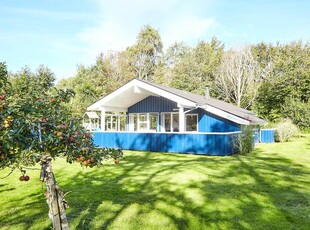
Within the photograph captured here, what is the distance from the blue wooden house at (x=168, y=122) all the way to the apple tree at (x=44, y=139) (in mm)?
10832

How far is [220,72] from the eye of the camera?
122 feet

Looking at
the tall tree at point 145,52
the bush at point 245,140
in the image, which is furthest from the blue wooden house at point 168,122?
the tall tree at point 145,52

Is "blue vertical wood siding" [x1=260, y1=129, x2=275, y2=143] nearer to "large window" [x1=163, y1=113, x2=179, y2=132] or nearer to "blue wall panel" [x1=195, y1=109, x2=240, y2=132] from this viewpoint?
"blue wall panel" [x1=195, y1=109, x2=240, y2=132]

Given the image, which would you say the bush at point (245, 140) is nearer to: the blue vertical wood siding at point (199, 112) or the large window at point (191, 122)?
the blue vertical wood siding at point (199, 112)

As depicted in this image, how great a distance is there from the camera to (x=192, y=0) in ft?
56.1

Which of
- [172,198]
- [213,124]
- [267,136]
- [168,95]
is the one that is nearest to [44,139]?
[172,198]

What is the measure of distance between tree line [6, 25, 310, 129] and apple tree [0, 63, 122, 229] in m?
21.6

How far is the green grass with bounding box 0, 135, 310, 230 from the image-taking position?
4672 millimetres

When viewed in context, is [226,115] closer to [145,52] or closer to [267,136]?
[267,136]

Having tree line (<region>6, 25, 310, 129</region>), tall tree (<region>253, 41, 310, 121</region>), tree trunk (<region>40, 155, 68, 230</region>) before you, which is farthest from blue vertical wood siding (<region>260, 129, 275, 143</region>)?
tree trunk (<region>40, 155, 68, 230</region>)

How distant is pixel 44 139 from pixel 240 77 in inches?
1404

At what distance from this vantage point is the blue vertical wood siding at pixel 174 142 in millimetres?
13117

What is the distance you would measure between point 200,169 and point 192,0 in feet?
41.2

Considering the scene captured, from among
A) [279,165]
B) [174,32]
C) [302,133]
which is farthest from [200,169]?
[174,32]
